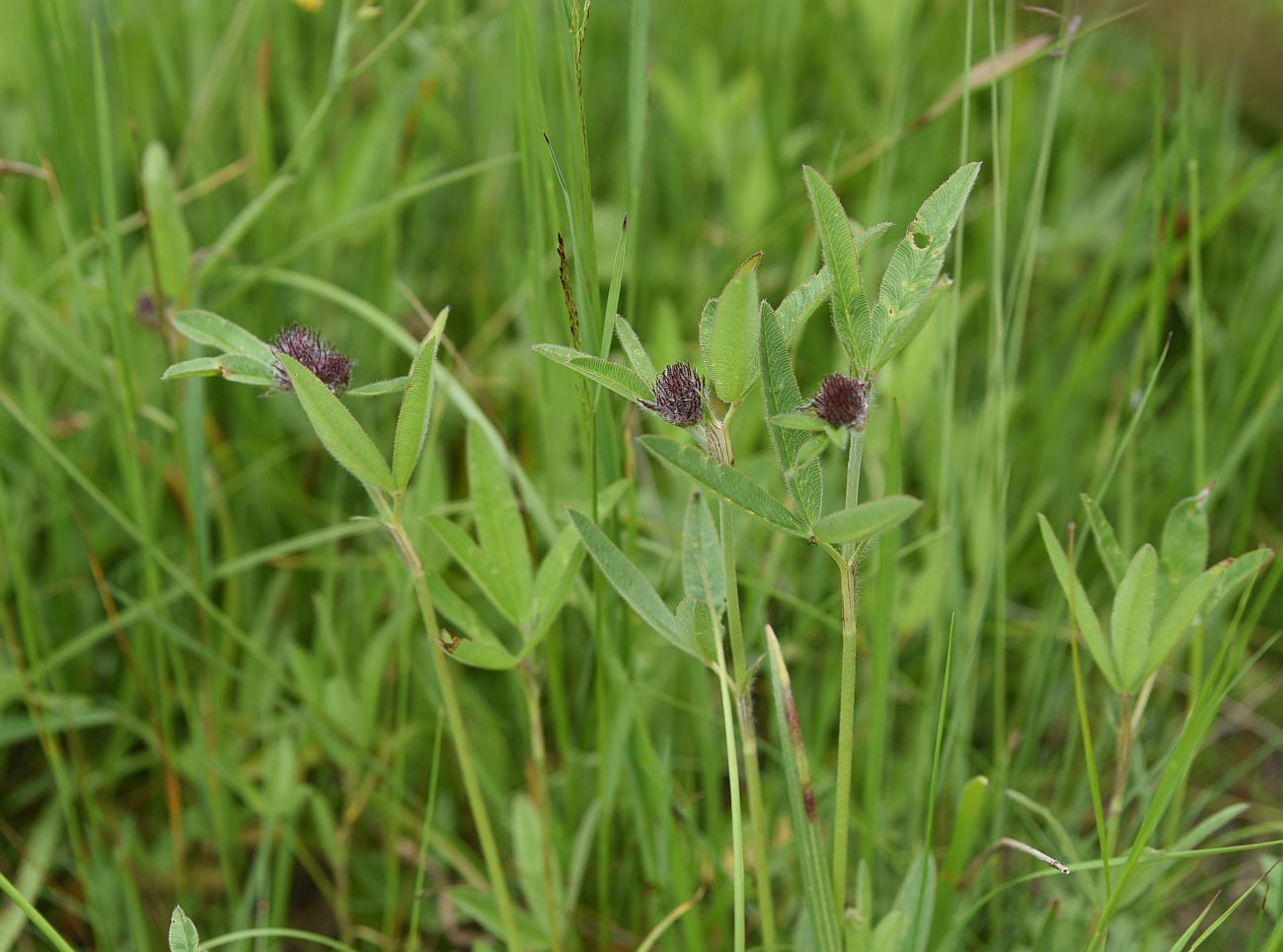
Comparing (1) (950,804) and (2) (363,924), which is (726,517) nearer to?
(1) (950,804)

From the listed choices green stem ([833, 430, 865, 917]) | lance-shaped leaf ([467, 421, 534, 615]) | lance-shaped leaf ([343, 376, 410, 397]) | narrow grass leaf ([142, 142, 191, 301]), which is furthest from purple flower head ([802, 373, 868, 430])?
narrow grass leaf ([142, 142, 191, 301])

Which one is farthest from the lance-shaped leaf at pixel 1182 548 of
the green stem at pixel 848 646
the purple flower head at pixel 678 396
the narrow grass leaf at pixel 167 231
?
the narrow grass leaf at pixel 167 231

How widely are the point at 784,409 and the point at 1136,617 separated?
0.34 metres

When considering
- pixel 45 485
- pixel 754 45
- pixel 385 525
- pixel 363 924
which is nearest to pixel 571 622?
pixel 363 924

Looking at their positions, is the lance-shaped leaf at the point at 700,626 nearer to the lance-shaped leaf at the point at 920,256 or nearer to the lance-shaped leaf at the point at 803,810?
the lance-shaped leaf at the point at 803,810

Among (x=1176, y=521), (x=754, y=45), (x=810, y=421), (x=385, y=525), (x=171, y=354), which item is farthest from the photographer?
(x=754, y=45)

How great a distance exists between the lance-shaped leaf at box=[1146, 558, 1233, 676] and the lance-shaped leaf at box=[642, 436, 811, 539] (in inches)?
12.7

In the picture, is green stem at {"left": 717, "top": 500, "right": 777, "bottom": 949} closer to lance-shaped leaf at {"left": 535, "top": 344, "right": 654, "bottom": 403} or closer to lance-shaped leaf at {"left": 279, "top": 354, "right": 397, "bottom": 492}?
lance-shaped leaf at {"left": 535, "top": 344, "right": 654, "bottom": 403}

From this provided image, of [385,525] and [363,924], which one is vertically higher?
[385,525]

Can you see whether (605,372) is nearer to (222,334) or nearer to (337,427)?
(337,427)

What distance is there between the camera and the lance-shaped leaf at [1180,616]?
92 centimetres

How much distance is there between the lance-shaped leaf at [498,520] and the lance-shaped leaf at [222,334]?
190 millimetres

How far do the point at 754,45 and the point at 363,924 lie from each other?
68.6 inches

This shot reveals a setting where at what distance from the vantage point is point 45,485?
5.27ft
